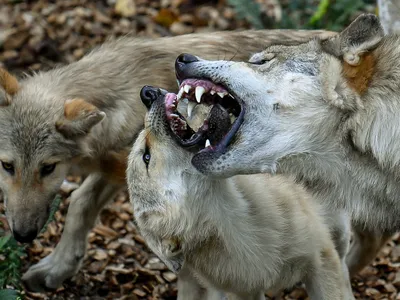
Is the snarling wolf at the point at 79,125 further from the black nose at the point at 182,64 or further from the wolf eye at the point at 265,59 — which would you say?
the wolf eye at the point at 265,59

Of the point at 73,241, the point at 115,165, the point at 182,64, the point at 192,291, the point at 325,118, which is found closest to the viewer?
the point at 325,118

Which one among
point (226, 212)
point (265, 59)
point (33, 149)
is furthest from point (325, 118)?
point (33, 149)

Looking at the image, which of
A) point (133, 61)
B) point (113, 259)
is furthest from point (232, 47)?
point (113, 259)

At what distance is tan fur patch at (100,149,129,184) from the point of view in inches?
253

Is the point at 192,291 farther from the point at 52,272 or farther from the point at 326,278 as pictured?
the point at 52,272

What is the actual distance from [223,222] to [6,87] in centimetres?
211

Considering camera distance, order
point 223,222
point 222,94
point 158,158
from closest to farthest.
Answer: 1. point 222,94
2. point 158,158
3. point 223,222

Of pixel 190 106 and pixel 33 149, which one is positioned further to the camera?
pixel 33 149

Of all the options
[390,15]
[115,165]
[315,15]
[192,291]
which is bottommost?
[192,291]

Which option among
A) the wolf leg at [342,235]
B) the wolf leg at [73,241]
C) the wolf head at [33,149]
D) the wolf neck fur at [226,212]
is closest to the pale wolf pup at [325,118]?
the wolf neck fur at [226,212]

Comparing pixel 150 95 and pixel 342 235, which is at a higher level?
pixel 150 95

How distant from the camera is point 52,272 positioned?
21.5 feet

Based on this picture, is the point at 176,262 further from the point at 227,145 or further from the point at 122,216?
the point at 122,216

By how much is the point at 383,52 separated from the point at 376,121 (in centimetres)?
32
